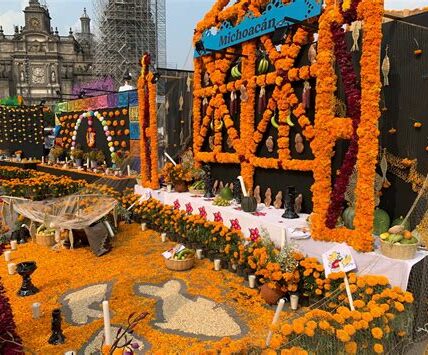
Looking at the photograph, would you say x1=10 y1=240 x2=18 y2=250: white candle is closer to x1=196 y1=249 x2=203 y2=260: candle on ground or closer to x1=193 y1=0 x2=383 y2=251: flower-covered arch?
x1=196 y1=249 x2=203 y2=260: candle on ground

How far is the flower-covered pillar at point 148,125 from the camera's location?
11336 mm

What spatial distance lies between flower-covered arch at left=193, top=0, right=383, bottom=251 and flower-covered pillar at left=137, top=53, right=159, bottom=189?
144cm

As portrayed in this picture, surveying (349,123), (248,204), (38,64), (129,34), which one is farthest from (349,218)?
(38,64)

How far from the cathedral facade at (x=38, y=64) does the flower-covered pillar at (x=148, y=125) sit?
171 feet

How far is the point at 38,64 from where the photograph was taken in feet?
197

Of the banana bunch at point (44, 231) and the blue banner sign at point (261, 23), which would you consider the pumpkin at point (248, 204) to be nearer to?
the blue banner sign at point (261, 23)

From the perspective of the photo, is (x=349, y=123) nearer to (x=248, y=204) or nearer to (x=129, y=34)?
(x=248, y=204)

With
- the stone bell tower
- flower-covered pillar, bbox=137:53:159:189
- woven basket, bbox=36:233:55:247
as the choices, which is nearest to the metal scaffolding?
the stone bell tower

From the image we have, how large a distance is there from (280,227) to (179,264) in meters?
2.19

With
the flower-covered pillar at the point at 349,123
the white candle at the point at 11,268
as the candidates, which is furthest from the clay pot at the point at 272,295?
the white candle at the point at 11,268

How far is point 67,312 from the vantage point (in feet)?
18.9

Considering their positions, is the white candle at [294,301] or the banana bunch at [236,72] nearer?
the white candle at [294,301]

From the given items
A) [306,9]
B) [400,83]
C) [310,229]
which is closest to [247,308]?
[310,229]

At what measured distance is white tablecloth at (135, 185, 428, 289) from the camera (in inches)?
195
